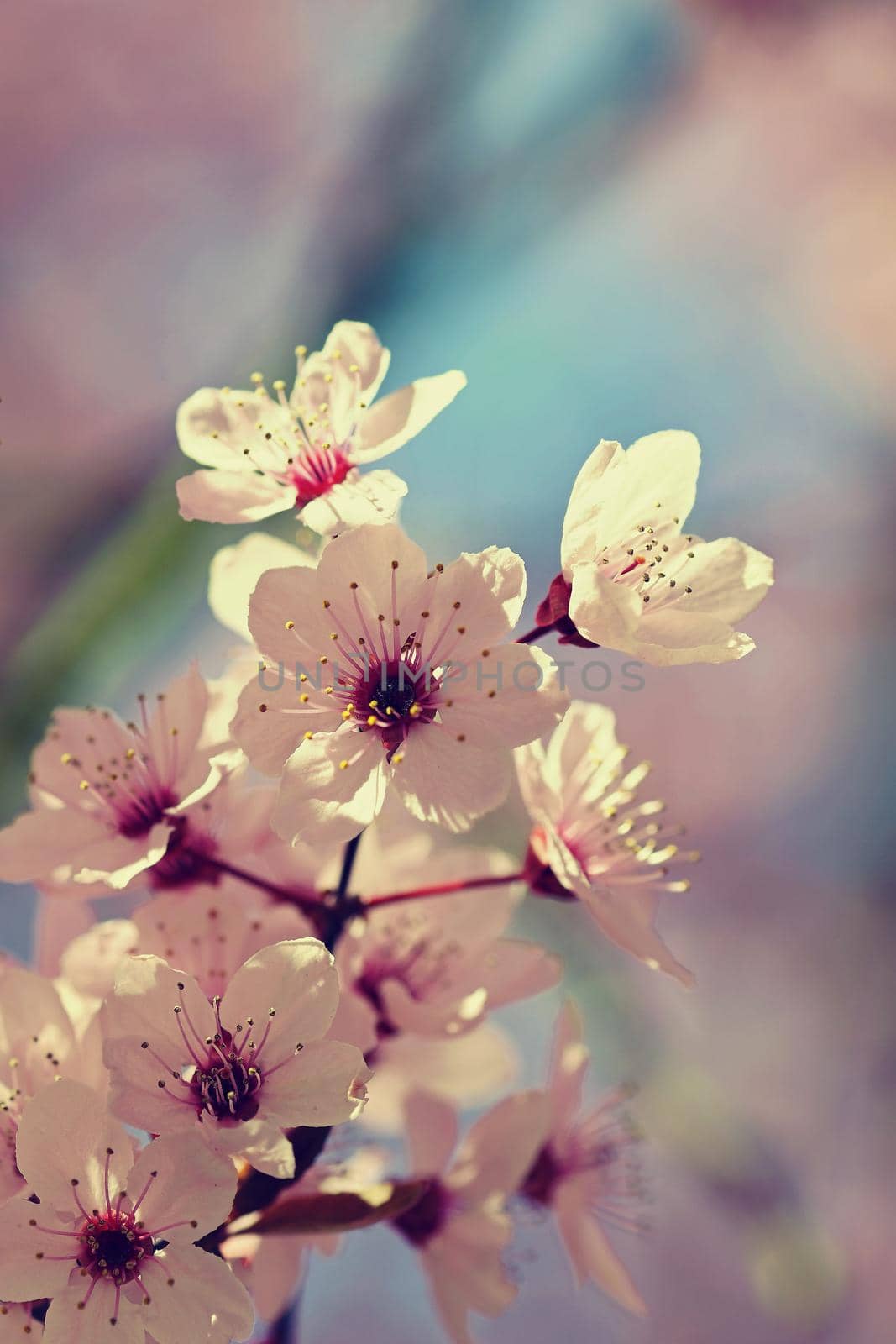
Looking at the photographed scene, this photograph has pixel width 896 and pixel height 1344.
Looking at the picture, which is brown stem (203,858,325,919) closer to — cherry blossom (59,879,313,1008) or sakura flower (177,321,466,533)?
cherry blossom (59,879,313,1008)

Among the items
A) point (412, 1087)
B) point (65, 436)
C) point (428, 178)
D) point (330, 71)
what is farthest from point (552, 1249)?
point (330, 71)

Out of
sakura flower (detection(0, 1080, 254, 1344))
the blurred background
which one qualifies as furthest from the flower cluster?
the blurred background

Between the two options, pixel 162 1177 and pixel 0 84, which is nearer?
pixel 162 1177

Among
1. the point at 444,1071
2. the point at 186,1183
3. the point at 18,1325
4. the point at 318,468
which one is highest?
the point at 318,468

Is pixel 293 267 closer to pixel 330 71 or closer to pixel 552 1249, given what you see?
pixel 330 71

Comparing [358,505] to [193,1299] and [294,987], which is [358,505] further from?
[193,1299]

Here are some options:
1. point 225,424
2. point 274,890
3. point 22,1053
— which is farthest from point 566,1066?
point 225,424
